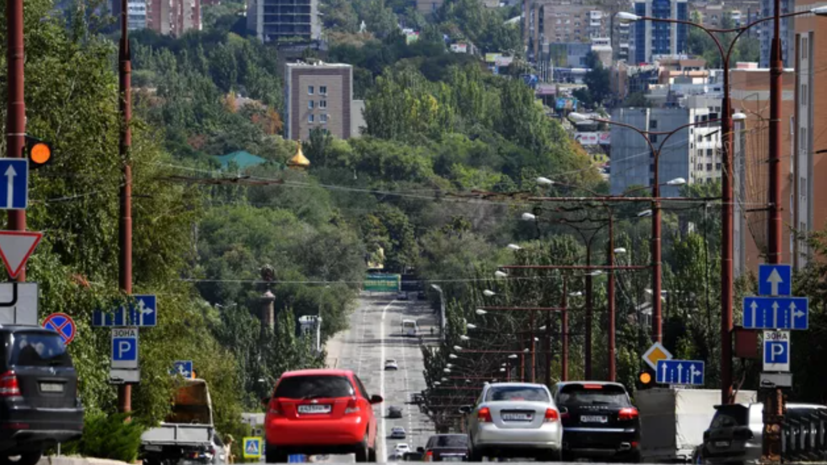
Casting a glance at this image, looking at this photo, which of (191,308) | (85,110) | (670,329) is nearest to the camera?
(85,110)

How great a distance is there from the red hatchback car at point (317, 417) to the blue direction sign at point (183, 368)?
16005 mm

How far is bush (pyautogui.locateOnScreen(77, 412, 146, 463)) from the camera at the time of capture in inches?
1271

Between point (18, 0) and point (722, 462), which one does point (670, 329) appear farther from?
point (18, 0)

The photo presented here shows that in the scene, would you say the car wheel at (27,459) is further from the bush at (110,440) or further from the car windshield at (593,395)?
the car windshield at (593,395)

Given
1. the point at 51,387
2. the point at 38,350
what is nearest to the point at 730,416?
the point at 51,387

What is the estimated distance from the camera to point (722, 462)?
110ft

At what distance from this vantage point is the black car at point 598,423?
33469 millimetres

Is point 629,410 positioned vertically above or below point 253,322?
above

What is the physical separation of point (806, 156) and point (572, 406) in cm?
6244

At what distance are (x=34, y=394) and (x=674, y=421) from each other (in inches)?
834

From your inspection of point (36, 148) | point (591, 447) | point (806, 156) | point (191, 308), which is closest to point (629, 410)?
point (591, 447)

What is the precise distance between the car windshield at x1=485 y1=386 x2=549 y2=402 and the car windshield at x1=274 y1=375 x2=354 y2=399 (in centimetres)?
265

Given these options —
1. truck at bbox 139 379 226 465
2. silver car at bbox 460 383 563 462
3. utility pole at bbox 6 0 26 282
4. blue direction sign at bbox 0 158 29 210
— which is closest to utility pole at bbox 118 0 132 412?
truck at bbox 139 379 226 465

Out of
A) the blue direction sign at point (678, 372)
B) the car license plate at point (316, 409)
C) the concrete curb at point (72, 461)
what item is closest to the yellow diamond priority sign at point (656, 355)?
the blue direction sign at point (678, 372)
